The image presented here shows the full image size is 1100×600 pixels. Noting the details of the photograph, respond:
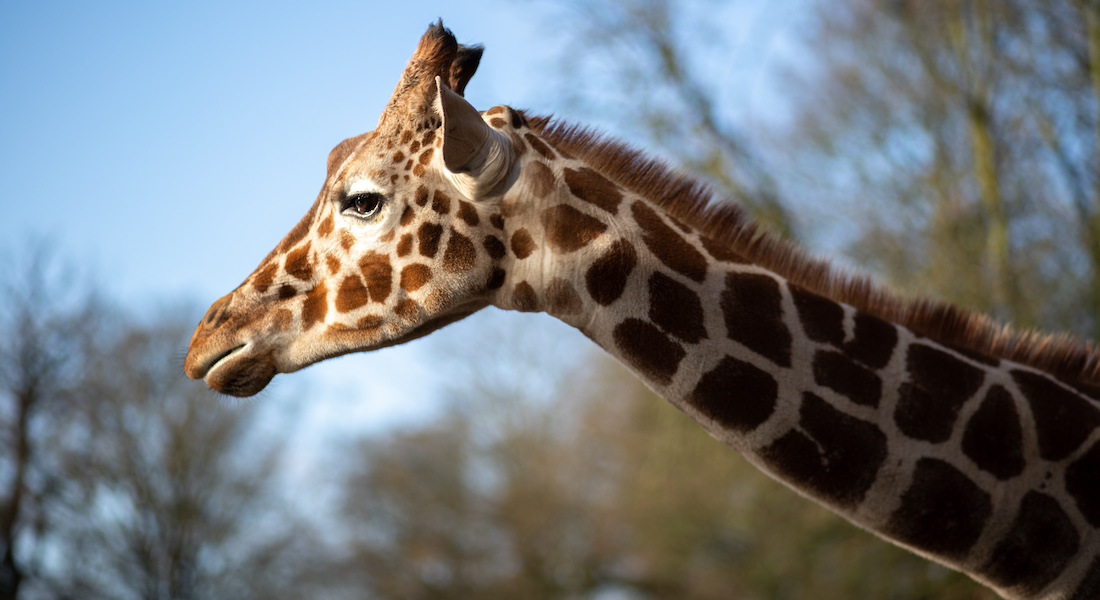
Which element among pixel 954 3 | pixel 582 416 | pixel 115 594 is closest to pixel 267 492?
pixel 115 594

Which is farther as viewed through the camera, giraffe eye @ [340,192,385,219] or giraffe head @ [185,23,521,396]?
giraffe eye @ [340,192,385,219]

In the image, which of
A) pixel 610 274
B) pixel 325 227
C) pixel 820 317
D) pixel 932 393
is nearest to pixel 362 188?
pixel 325 227

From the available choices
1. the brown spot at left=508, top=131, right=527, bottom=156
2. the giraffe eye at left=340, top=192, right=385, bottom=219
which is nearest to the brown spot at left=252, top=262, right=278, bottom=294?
the giraffe eye at left=340, top=192, right=385, bottom=219

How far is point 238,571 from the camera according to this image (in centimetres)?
2031

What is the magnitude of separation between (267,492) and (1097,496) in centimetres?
1957

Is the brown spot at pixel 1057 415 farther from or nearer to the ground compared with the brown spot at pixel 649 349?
farther from the ground

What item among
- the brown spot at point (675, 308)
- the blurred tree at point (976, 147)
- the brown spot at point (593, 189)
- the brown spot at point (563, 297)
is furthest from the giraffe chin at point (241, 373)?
the blurred tree at point (976, 147)

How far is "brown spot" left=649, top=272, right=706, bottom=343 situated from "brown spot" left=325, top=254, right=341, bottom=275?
122cm

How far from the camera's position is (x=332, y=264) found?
399cm

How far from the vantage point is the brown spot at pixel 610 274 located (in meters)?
3.77

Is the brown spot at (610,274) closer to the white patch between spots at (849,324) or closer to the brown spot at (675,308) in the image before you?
the brown spot at (675,308)

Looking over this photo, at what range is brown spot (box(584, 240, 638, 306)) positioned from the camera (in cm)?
377

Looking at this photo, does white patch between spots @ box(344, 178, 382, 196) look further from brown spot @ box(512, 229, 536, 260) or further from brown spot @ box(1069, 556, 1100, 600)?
brown spot @ box(1069, 556, 1100, 600)

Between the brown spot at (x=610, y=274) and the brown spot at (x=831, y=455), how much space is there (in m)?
0.79
